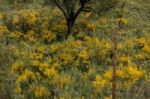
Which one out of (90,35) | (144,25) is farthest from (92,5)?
(144,25)

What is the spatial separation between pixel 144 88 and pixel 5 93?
6.16m

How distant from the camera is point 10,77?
15156 millimetres

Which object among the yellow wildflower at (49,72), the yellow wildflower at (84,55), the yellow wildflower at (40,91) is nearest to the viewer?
the yellow wildflower at (40,91)

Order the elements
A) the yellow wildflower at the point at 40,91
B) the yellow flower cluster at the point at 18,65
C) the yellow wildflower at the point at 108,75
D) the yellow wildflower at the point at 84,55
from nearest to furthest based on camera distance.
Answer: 1. the yellow wildflower at the point at 40,91
2. the yellow wildflower at the point at 108,75
3. the yellow flower cluster at the point at 18,65
4. the yellow wildflower at the point at 84,55

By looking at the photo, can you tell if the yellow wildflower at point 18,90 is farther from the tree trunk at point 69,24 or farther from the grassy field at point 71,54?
the tree trunk at point 69,24

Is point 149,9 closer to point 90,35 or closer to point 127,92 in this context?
point 90,35

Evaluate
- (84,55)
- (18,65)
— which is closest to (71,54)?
(84,55)

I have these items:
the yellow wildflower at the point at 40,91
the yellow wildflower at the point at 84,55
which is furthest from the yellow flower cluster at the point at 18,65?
the yellow wildflower at the point at 84,55

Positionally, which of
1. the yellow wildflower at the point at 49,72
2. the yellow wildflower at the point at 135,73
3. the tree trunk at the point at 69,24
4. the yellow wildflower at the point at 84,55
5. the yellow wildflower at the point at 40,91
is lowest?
the yellow wildflower at the point at 40,91

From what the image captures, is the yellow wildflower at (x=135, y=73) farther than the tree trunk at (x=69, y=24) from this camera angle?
No

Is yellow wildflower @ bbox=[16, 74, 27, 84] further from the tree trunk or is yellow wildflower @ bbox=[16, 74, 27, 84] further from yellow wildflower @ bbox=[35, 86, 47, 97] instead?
the tree trunk

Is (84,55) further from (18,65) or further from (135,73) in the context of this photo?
(18,65)

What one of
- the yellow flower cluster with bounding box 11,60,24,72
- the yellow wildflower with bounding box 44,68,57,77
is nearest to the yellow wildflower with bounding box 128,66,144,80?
the yellow wildflower with bounding box 44,68,57,77

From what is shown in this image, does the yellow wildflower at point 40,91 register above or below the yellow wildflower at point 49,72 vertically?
below
